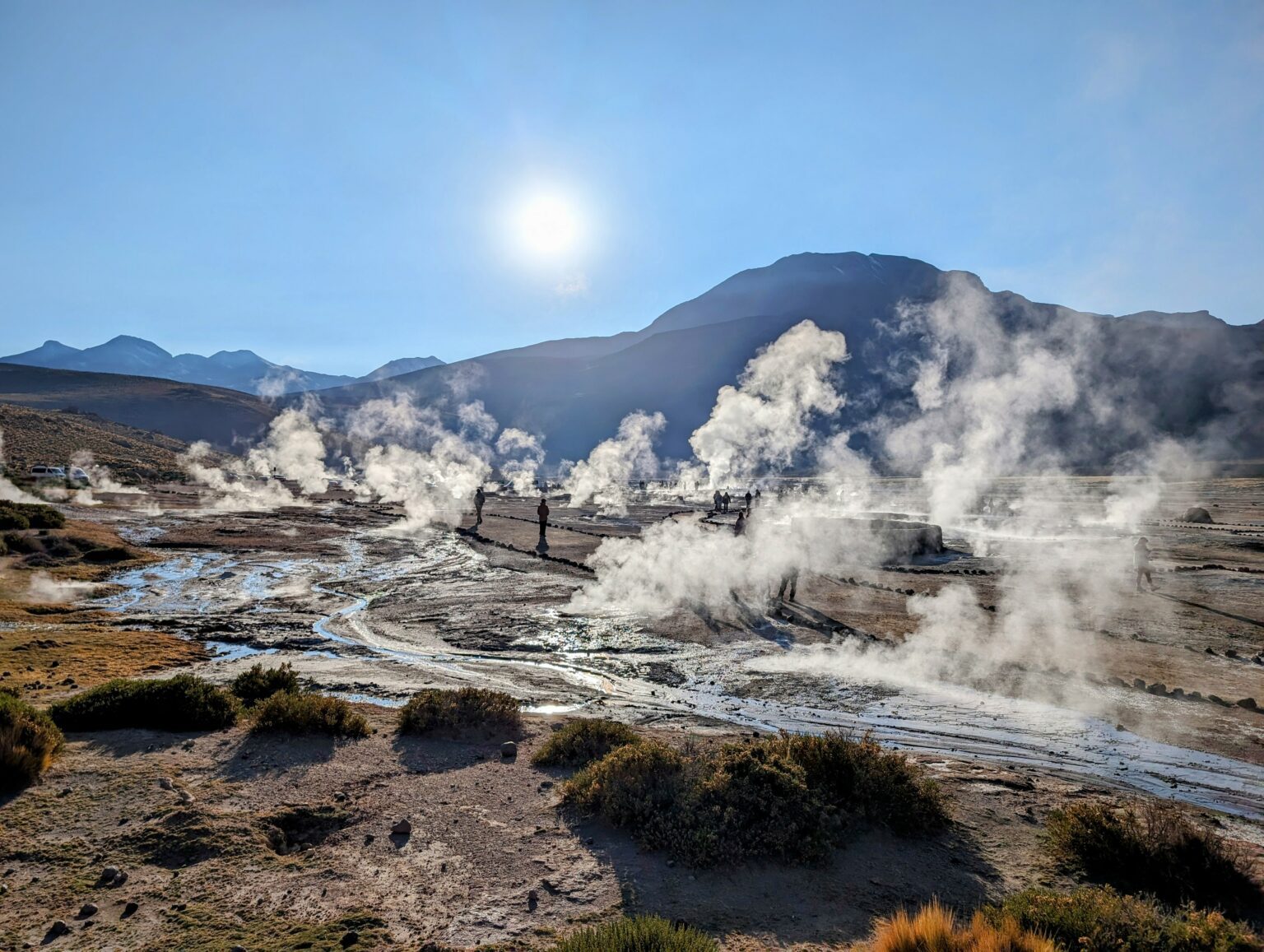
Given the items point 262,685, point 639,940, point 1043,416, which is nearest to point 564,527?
point 262,685

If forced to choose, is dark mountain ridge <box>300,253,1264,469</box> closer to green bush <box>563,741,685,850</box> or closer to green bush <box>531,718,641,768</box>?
green bush <box>531,718,641,768</box>

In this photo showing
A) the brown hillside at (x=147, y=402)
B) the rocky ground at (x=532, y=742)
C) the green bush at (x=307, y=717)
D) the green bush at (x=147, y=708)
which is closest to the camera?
the rocky ground at (x=532, y=742)

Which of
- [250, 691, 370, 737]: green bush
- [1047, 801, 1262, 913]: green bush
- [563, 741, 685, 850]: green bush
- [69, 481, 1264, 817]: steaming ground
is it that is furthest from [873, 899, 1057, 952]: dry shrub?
[250, 691, 370, 737]: green bush

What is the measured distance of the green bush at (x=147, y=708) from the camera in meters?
8.45

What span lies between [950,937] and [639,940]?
204cm

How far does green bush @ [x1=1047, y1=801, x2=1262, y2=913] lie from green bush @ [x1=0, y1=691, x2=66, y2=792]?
10029mm

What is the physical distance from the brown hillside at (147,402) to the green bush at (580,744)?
14186 centimetres

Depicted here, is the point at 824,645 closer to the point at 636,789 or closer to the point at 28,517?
the point at 636,789

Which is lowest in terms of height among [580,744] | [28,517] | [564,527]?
[564,527]

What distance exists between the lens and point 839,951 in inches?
190

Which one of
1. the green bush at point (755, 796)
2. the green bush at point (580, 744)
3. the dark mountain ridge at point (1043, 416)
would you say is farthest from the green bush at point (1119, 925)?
the dark mountain ridge at point (1043, 416)

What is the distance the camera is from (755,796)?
659 cm

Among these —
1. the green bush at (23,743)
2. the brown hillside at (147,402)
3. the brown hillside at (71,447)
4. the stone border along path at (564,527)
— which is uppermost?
the brown hillside at (147,402)

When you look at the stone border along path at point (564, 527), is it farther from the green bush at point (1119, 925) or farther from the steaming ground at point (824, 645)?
the green bush at point (1119, 925)
